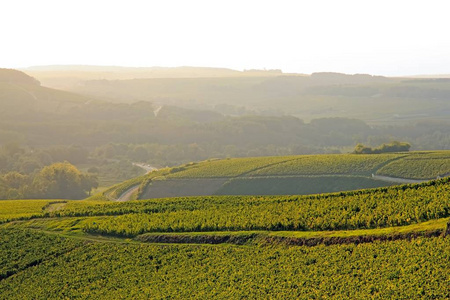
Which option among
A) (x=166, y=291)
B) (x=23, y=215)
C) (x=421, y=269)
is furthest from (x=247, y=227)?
(x=23, y=215)

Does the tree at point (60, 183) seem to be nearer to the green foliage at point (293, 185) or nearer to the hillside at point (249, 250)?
the green foliage at point (293, 185)

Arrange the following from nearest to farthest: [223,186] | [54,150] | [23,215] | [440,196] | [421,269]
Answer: [421,269] → [440,196] → [23,215] → [223,186] → [54,150]

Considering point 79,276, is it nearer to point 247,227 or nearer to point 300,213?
point 247,227

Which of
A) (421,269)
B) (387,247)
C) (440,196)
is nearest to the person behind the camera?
(421,269)

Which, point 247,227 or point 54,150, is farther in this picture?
point 54,150

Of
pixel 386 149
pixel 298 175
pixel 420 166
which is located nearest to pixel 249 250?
pixel 420 166

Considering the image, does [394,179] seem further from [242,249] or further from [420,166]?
[242,249]

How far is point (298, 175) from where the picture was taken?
111 metres

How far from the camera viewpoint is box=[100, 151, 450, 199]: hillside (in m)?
102

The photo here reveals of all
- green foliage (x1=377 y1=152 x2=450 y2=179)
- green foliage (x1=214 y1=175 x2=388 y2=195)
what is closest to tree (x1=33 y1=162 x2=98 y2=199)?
green foliage (x1=214 y1=175 x2=388 y2=195)

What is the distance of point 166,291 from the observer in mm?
38344

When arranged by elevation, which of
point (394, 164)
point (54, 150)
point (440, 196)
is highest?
point (440, 196)

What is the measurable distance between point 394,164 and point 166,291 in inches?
3055

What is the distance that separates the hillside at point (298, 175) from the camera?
10219 centimetres
